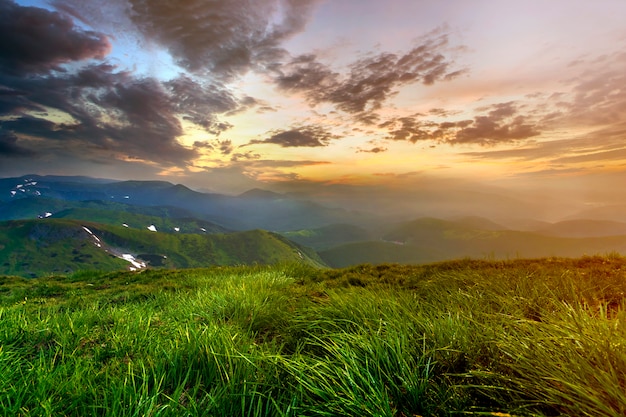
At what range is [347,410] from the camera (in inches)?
105

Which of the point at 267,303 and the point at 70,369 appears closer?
the point at 70,369

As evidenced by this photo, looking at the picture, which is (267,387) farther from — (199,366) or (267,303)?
(267,303)

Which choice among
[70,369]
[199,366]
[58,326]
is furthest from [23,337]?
[199,366]

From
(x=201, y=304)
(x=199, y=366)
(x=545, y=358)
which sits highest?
(x=545, y=358)

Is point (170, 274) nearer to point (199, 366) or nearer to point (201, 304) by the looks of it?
point (201, 304)

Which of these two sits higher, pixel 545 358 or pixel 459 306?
pixel 545 358

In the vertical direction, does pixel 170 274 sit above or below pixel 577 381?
below

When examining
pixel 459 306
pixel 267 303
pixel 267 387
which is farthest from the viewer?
pixel 267 303

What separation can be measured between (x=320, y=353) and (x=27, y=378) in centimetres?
352

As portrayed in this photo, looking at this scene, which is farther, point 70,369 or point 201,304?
point 201,304

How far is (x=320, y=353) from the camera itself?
4309mm

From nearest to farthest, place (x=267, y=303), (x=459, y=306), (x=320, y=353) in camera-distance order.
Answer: (x=320, y=353) → (x=459, y=306) → (x=267, y=303)

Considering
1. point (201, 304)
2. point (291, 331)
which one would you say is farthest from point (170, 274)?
point (291, 331)

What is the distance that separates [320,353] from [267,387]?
117cm
